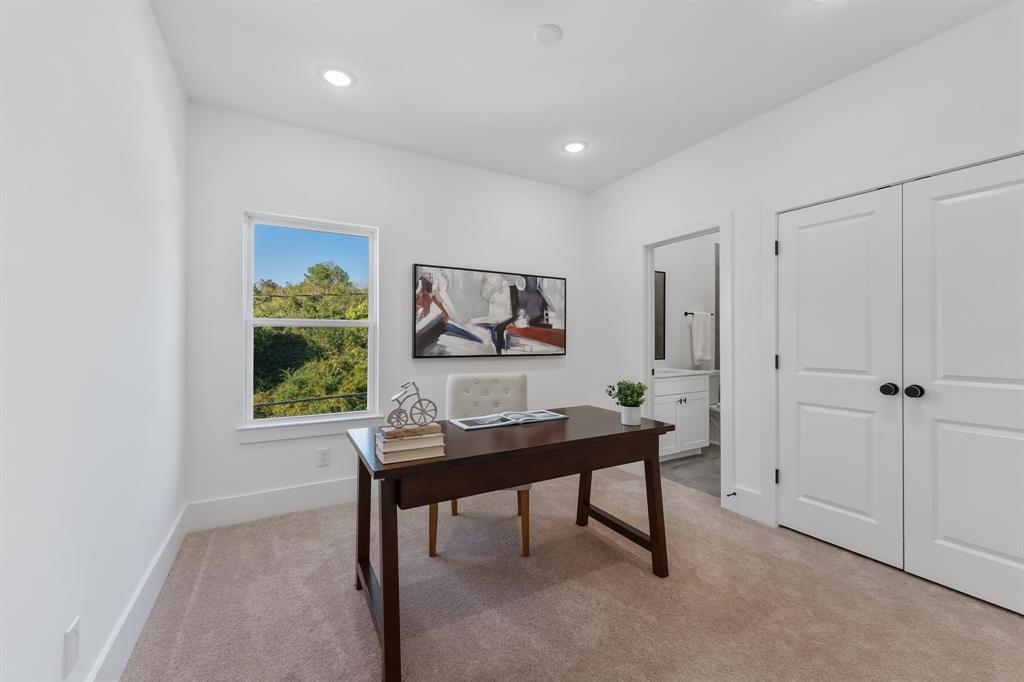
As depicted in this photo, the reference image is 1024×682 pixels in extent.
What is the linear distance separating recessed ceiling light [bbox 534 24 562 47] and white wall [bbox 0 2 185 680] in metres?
1.69

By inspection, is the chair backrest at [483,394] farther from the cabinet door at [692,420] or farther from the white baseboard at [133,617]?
the cabinet door at [692,420]

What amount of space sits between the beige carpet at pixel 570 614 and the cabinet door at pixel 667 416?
1418 millimetres

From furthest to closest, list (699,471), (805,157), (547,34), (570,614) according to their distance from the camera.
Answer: (699,471) → (805,157) → (547,34) → (570,614)

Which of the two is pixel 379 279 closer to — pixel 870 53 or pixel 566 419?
pixel 566 419

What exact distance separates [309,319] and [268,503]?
4.17 feet

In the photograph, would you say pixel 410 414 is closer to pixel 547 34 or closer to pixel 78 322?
pixel 78 322

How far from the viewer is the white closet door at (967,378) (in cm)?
190

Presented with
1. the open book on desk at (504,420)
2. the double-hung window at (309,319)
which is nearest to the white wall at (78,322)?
the double-hung window at (309,319)

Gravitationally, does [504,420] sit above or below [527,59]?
below

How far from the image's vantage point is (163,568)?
209 cm

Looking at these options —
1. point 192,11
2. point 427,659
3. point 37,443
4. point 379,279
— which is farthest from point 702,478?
point 192,11

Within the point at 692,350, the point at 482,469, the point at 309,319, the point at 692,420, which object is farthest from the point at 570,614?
the point at 692,350

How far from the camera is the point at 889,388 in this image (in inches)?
88.7

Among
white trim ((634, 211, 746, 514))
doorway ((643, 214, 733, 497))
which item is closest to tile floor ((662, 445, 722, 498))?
doorway ((643, 214, 733, 497))
